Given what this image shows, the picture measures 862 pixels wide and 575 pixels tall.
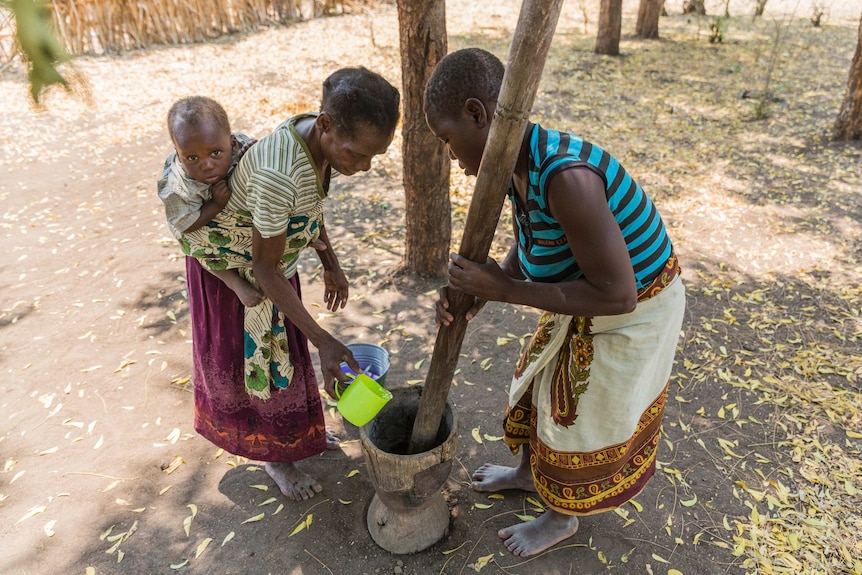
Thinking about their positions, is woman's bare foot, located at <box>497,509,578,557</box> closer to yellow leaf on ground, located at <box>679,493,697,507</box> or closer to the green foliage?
yellow leaf on ground, located at <box>679,493,697,507</box>

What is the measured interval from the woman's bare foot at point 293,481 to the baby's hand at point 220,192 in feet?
4.43

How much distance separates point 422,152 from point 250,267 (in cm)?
178

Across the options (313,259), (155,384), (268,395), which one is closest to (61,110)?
(313,259)

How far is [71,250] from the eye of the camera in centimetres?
490

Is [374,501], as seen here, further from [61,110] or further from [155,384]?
[61,110]

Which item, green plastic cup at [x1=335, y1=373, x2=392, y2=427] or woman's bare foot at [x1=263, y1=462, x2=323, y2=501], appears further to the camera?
woman's bare foot at [x1=263, y1=462, x2=323, y2=501]

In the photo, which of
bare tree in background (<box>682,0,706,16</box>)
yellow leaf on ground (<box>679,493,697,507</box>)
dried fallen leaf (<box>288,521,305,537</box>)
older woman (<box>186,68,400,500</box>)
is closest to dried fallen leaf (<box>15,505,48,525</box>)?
older woman (<box>186,68,400,500</box>)

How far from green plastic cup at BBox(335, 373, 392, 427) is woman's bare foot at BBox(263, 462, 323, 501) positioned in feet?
2.86

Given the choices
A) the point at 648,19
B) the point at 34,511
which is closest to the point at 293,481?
the point at 34,511

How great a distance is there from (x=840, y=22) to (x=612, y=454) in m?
14.7

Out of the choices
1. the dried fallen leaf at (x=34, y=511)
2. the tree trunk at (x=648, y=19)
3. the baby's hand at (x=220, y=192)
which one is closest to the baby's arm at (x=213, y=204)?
the baby's hand at (x=220, y=192)

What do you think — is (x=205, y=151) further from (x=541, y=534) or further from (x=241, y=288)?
(x=541, y=534)

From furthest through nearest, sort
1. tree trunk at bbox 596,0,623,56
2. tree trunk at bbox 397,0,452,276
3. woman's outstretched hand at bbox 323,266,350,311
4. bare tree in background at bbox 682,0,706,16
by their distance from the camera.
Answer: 1. bare tree in background at bbox 682,0,706,16
2. tree trunk at bbox 596,0,623,56
3. tree trunk at bbox 397,0,452,276
4. woman's outstretched hand at bbox 323,266,350,311

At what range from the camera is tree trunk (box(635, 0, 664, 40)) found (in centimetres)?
1103
